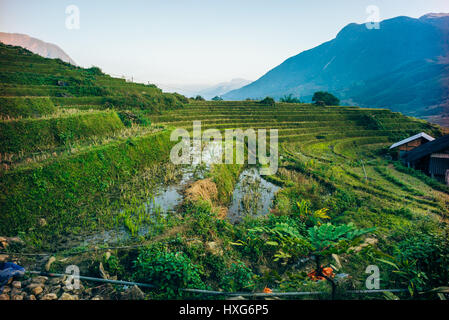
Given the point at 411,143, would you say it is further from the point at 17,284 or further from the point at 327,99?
the point at 327,99

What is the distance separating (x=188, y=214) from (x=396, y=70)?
168844 millimetres

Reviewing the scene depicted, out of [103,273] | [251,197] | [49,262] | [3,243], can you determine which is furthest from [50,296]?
[251,197]

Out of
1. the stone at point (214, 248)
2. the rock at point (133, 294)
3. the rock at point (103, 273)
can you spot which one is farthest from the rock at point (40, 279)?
the stone at point (214, 248)

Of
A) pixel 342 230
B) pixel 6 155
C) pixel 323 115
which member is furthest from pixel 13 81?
pixel 323 115

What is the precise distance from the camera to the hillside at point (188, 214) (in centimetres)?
356

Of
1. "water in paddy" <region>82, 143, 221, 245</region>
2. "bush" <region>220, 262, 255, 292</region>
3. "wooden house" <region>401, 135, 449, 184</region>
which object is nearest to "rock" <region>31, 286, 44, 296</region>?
"water in paddy" <region>82, 143, 221, 245</region>

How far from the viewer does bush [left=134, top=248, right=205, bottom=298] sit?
11.6ft

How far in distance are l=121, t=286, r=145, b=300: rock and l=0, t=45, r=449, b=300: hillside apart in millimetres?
150

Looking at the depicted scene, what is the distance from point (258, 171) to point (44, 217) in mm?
10659

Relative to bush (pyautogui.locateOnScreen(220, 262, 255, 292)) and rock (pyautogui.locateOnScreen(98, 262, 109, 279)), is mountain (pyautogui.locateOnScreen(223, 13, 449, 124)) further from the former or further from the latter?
rock (pyautogui.locateOnScreen(98, 262, 109, 279))

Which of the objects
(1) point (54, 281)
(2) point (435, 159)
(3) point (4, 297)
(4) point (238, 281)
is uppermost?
(2) point (435, 159)

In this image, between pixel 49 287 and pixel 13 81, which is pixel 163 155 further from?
pixel 13 81

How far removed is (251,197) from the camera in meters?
9.12

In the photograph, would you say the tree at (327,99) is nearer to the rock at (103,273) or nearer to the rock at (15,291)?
the rock at (103,273)
